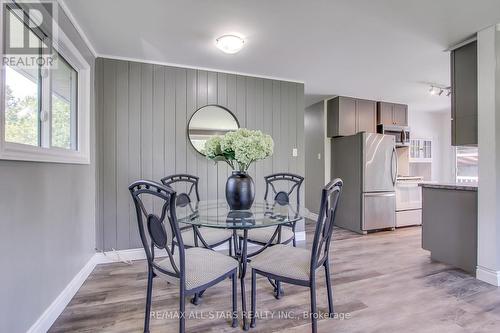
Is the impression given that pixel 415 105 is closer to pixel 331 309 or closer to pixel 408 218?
pixel 408 218

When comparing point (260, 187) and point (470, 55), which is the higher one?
point (470, 55)

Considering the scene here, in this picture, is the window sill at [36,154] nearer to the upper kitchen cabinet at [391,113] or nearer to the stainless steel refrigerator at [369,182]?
the stainless steel refrigerator at [369,182]

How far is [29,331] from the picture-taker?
1446mm

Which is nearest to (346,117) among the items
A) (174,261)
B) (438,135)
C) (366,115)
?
(366,115)

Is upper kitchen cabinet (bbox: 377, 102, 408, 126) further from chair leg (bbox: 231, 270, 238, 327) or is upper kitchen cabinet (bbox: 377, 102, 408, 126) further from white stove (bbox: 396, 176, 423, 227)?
chair leg (bbox: 231, 270, 238, 327)

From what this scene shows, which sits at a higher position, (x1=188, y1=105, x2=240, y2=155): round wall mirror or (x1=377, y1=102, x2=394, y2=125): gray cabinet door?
(x1=377, y1=102, x2=394, y2=125): gray cabinet door

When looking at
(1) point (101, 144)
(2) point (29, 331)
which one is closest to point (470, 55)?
(1) point (101, 144)

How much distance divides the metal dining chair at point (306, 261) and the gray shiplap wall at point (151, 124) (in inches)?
64.9

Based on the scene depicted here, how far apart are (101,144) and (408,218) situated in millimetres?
4807

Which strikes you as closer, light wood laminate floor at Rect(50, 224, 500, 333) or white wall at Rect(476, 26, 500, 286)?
light wood laminate floor at Rect(50, 224, 500, 333)

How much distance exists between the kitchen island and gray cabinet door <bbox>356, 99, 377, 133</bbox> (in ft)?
6.27

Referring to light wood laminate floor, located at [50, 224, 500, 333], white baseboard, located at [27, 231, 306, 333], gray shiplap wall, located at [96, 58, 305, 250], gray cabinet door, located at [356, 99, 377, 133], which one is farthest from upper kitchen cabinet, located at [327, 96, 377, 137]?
light wood laminate floor, located at [50, 224, 500, 333]

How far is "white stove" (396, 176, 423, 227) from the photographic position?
4273 millimetres

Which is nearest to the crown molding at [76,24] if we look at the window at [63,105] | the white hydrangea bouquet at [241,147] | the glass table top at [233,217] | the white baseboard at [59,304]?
the window at [63,105]
